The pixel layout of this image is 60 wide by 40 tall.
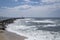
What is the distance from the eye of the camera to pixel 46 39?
52.6 ft

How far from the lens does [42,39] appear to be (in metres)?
15.9

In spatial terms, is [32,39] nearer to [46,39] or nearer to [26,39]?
[26,39]

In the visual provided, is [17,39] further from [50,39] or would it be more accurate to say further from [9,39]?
[50,39]

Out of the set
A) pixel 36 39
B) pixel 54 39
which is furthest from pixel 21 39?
pixel 54 39

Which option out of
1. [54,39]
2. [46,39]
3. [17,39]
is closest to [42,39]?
[46,39]

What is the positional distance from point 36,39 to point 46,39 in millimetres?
1184

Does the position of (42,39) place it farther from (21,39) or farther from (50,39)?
(21,39)

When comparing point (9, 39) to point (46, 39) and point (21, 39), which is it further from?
point (46, 39)

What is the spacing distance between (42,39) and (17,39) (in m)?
2.71

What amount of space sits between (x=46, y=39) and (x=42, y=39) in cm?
48

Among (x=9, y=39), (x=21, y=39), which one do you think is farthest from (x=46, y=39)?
(x=9, y=39)

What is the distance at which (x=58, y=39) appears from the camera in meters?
16.4

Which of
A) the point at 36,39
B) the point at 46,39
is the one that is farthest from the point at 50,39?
the point at 36,39

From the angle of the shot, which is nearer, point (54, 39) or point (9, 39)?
point (9, 39)
